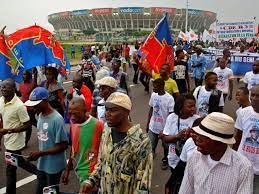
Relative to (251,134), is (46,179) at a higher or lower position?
lower

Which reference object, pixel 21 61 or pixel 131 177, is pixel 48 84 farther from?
pixel 131 177

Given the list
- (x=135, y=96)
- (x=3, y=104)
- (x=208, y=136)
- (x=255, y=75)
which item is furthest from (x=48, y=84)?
(x=135, y=96)

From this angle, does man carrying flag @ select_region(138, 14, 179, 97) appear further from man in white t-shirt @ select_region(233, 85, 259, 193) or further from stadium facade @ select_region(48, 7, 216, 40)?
stadium facade @ select_region(48, 7, 216, 40)

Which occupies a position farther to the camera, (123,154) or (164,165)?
(164,165)

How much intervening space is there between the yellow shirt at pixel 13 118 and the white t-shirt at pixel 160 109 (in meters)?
1.89

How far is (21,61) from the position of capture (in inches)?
256

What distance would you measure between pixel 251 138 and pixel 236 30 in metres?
21.5

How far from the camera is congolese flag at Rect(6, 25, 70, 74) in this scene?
21.4ft

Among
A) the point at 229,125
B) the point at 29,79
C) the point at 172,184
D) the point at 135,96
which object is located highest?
the point at 229,125

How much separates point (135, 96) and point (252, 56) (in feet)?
21.2

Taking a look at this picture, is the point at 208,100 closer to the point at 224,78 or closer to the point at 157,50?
the point at 157,50

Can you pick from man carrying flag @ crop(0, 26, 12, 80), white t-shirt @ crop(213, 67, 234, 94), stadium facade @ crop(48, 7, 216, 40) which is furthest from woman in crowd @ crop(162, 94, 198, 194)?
stadium facade @ crop(48, 7, 216, 40)

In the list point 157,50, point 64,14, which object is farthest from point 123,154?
point 64,14

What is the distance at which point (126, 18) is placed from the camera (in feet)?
412
